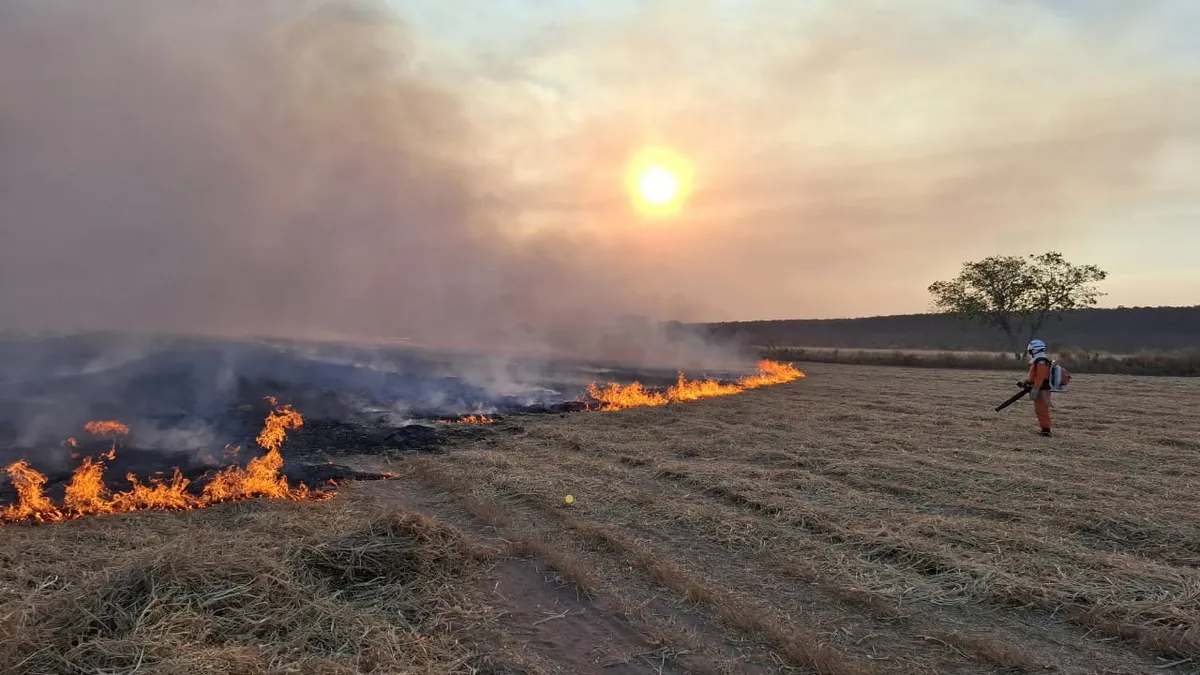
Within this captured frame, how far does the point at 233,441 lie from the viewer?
13047mm

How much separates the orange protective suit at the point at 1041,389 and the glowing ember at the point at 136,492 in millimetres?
15723

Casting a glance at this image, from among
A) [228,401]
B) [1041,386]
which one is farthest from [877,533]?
[228,401]

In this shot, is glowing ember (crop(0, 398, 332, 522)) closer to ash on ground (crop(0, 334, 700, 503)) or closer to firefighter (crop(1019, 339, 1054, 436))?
ash on ground (crop(0, 334, 700, 503))

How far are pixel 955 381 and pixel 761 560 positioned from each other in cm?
2808

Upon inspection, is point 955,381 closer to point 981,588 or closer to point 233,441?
point 981,588

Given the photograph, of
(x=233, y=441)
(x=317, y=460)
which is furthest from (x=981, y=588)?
(x=233, y=441)

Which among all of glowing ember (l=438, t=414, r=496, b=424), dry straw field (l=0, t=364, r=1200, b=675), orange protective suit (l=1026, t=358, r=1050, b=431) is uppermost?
orange protective suit (l=1026, t=358, r=1050, b=431)

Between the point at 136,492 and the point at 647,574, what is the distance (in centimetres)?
758

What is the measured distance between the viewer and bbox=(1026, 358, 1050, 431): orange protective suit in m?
14.5

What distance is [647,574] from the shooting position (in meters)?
6.54

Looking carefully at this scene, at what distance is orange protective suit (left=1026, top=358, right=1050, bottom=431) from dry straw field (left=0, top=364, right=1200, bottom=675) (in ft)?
8.50

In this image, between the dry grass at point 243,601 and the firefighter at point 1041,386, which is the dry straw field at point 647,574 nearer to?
the dry grass at point 243,601

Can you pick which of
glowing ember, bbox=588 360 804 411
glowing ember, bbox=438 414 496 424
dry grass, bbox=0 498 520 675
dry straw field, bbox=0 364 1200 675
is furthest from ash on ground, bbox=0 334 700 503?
dry grass, bbox=0 498 520 675

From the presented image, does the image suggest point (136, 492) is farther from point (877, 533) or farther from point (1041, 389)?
point (1041, 389)
